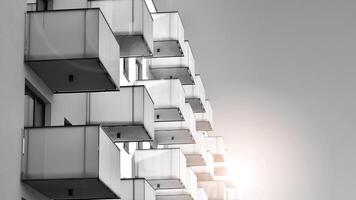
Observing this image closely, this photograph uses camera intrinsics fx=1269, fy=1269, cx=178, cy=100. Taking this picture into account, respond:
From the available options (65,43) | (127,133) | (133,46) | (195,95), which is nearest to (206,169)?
(195,95)

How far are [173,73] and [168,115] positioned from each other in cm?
330

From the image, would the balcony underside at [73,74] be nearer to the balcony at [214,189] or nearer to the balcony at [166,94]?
the balcony at [166,94]

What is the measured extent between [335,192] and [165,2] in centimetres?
1144

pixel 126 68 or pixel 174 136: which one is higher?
pixel 126 68

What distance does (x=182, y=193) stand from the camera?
1598 inches

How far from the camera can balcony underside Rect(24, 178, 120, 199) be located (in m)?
23.0

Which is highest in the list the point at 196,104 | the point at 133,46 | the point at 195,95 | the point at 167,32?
the point at 195,95

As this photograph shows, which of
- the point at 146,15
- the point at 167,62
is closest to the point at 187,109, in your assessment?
the point at 167,62

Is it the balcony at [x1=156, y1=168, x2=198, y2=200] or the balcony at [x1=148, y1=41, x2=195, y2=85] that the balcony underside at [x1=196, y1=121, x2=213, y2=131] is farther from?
the balcony at [x1=156, y1=168, x2=198, y2=200]

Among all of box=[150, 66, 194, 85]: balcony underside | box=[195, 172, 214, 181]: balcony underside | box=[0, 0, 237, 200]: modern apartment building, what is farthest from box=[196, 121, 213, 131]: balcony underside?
box=[0, 0, 237, 200]: modern apartment building

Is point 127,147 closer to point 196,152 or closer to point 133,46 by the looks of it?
point 133,46

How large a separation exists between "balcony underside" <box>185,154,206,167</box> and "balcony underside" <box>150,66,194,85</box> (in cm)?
371

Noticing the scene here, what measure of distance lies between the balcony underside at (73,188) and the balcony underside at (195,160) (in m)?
20.6

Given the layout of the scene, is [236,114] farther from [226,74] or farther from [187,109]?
[187,109]
